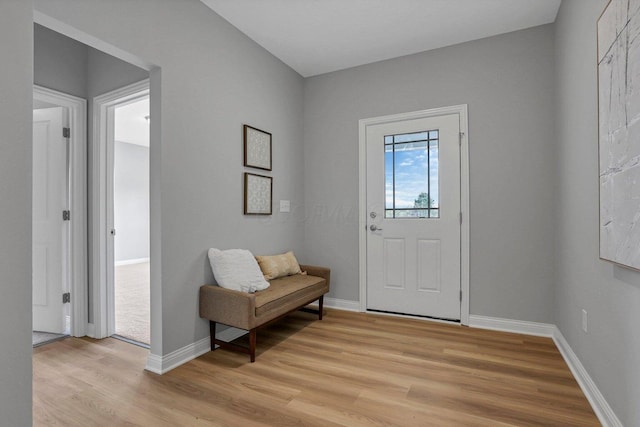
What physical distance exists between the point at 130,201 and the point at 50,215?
15.8 ft

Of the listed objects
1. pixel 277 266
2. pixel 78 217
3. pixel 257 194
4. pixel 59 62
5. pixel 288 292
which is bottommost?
pixel 288 292

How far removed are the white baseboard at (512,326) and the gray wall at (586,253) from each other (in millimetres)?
189

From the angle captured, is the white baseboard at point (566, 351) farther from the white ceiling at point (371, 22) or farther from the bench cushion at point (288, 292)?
the white ceiling at point (371, 22)

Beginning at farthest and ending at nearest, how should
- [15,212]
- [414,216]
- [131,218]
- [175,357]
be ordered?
[131,218] < [414,216] < [175,357] < [15,212]

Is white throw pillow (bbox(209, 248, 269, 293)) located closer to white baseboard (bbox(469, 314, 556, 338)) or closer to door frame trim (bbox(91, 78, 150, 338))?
door frame trim (bbox(91, 78, 150, 338))

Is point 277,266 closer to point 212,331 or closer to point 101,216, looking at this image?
point 212,331

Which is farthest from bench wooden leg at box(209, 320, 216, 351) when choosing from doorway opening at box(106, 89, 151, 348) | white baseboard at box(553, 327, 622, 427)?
white baseboard at box(553, 327, 622, 427)

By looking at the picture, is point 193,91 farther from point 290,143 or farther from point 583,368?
point 583,368

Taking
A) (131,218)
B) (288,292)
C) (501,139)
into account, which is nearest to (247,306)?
(288,292)

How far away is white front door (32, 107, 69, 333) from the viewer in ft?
9.49

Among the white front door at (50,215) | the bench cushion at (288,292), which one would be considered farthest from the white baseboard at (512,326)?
the white front door at (50,215)

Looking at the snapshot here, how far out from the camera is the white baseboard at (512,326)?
2932mm

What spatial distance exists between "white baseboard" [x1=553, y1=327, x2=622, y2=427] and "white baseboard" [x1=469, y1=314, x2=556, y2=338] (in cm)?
25

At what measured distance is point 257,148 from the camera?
325 cm
